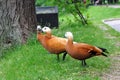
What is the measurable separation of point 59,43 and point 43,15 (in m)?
9.35

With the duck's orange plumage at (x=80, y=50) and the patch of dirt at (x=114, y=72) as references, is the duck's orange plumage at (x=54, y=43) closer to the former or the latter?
the duck's orange plumage at (x=80, y=50)

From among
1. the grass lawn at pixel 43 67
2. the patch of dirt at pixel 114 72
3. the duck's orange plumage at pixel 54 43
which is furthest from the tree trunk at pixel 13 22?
the patch of dirt at pixel 114 72

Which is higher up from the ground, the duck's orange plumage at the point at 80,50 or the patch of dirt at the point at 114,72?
the duck's orange plumage at the point at 80,50

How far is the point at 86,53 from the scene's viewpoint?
A: 6695 mm

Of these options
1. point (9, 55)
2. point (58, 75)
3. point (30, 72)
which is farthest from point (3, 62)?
point (58, 75)

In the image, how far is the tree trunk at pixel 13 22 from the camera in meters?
10.0

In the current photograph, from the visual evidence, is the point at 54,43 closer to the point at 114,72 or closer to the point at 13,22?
the point at 114,72

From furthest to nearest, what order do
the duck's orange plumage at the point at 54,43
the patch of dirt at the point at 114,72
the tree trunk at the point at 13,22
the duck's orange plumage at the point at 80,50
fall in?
the tree trunk at the point at 13,22 < the duck's orange plumage at the point at 54,43 < the duck's orange plumage at the point at 80,50 < the patch of dirt at the point at 114,72

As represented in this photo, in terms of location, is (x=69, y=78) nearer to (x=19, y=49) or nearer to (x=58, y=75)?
(x=58, y=75)

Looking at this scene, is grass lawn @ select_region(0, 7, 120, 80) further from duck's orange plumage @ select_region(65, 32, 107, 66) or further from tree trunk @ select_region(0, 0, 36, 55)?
tree trunk @ select_region(0, 0, 36, 55)

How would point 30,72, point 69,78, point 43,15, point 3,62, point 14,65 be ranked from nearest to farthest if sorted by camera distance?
point 69,78, point 30,72, point 14,65, point 3,62, point 43,15

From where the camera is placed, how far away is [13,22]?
10109 millimetres

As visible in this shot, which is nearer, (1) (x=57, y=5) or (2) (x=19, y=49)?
(2) (x=19, y=49)

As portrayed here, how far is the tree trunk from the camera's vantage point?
32.9ft
